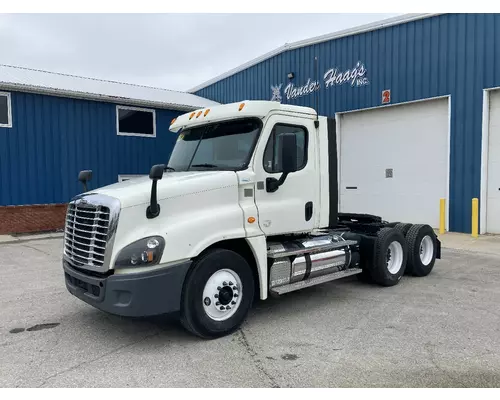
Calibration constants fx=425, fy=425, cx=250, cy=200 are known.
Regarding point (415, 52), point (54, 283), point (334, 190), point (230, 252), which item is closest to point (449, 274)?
point (334, 190)

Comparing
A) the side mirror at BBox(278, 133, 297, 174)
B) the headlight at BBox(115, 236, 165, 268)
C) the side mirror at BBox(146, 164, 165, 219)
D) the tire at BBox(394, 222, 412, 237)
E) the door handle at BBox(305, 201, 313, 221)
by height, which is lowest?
the tire at BBox(394, 222, 412, 237)

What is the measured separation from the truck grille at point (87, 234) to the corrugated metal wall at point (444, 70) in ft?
34.9

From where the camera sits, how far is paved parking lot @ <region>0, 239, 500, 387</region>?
369 centimetres

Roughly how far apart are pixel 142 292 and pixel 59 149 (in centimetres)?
1127

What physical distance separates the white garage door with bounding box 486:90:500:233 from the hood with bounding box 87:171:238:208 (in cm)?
950

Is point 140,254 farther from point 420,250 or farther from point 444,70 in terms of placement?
point 444,70

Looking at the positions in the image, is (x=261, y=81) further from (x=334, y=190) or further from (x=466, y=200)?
(x=334, y=190)

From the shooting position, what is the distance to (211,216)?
4.59 metres

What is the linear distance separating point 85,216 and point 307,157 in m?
2.85

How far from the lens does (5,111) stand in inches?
504

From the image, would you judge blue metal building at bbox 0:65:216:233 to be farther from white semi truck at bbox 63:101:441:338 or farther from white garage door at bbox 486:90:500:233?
white garage door at bbox 486:90:500:233

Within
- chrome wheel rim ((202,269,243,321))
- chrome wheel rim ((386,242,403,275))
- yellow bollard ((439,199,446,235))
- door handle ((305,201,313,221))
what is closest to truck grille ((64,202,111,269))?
chrome wheel rim ((202,269,243,321))

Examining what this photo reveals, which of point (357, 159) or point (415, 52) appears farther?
point (357, 159)

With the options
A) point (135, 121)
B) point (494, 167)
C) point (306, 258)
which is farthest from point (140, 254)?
point (135, 121)
